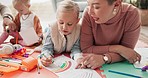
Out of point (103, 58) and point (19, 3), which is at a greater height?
point (19, 3)

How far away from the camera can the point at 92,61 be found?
940 millimetres

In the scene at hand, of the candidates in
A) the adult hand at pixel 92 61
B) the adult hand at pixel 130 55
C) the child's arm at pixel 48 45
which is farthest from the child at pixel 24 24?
the adult hand at pixel 130 55

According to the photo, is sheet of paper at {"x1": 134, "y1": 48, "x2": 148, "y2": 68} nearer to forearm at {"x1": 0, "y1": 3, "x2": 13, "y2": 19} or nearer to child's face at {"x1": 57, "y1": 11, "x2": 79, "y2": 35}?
child's face at {"x1": 57, "y1": 11, "x2": 79, "y2": 35}

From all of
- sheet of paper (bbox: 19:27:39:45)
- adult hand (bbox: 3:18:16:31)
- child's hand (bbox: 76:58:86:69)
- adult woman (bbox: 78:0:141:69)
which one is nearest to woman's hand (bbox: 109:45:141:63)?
adult woman (bbox: 78:0:141:69)

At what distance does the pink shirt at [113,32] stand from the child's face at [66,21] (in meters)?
0.07

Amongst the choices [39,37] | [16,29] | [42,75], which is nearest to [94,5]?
[42,75]

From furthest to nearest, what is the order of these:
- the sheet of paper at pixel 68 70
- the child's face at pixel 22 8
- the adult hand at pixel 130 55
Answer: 1. the child's face at pixel 22 8
2. the adult hand at pixel 130 55
3. the sheet of paper at pixel 68 70

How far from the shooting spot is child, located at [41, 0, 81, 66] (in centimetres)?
96

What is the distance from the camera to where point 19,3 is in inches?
46.8

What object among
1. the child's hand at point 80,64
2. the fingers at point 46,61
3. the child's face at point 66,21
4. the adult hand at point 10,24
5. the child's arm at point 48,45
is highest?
the child's face at point 66,21

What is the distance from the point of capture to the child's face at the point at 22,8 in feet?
3.92

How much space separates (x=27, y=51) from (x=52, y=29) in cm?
19

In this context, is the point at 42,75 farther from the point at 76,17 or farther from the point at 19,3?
the point at 19,3

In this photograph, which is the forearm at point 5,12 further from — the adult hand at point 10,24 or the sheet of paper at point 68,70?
A: the sheet of paper at point 68,70
